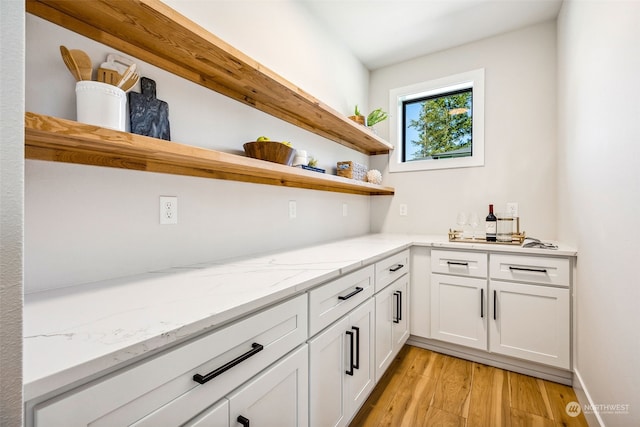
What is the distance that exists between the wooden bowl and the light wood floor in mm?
1429

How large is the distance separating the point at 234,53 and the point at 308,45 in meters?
1.15

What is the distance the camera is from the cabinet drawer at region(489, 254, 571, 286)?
1783 millimetres

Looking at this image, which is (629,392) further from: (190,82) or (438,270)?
(190,82)

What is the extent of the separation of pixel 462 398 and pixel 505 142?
6.55 feet

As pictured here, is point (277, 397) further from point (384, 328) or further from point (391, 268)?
point (391, 268)

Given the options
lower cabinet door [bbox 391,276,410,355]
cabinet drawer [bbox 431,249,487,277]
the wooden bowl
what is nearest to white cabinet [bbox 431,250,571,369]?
cabinet drawer [bbox 431,249,487,277]

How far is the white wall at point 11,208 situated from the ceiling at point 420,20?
2.16 metres

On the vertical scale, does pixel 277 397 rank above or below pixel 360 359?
above

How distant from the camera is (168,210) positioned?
47.5 inches

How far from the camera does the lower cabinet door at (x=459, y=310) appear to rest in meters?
2.03

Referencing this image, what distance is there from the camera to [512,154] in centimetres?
240

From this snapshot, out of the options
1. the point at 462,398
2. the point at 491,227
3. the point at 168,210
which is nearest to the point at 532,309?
the point at 491,227

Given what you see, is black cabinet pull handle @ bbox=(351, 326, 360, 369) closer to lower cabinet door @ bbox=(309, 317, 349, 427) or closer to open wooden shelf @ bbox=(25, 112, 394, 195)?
lower cabinet door @ bbox=(309, 317, 349, 427)

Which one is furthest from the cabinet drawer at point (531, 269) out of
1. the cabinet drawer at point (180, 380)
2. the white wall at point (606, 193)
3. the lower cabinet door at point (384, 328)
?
the cabinet drawer at point (180, 380)
